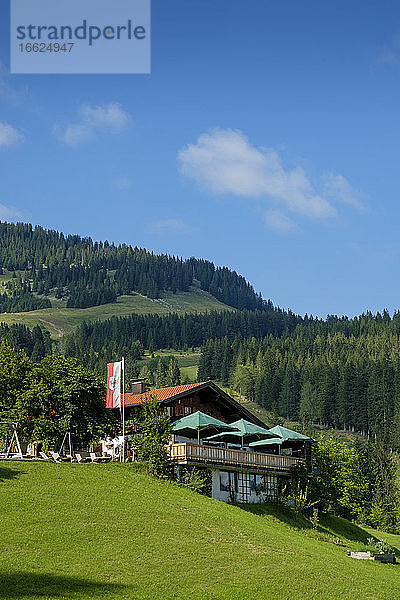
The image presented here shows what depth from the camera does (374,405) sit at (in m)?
174

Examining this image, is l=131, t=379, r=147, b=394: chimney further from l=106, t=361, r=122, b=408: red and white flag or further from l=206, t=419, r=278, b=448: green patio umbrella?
l=106, t=361, r=122, b=408: red and white flag

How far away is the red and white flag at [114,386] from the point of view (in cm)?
5033

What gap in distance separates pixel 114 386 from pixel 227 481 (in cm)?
1002

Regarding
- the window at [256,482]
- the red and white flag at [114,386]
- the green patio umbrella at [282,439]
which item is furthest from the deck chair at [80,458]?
the green patio umbrella at [282,439]

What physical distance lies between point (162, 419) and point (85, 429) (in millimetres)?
6076

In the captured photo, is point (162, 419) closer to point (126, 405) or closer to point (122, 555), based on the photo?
point (126, 405)

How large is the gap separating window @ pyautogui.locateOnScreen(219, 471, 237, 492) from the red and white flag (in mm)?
8450

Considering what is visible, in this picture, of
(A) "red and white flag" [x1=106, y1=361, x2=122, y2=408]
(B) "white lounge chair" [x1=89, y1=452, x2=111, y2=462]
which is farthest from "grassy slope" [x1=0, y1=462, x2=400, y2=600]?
(A) "red and white flag" [x1=106, y1=361, x2=122, y2=408]

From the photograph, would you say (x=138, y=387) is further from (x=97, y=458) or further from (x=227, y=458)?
(x=97, y=458)

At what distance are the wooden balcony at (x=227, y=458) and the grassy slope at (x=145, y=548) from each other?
3.26 meters

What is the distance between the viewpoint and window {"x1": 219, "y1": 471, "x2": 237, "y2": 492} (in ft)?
160

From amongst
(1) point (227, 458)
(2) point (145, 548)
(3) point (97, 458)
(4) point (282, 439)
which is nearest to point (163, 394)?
(1) point (227, 458)

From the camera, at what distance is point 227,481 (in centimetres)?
4919

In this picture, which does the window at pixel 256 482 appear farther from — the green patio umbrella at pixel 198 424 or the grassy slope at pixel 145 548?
the grassy slope at pixel 145 548
